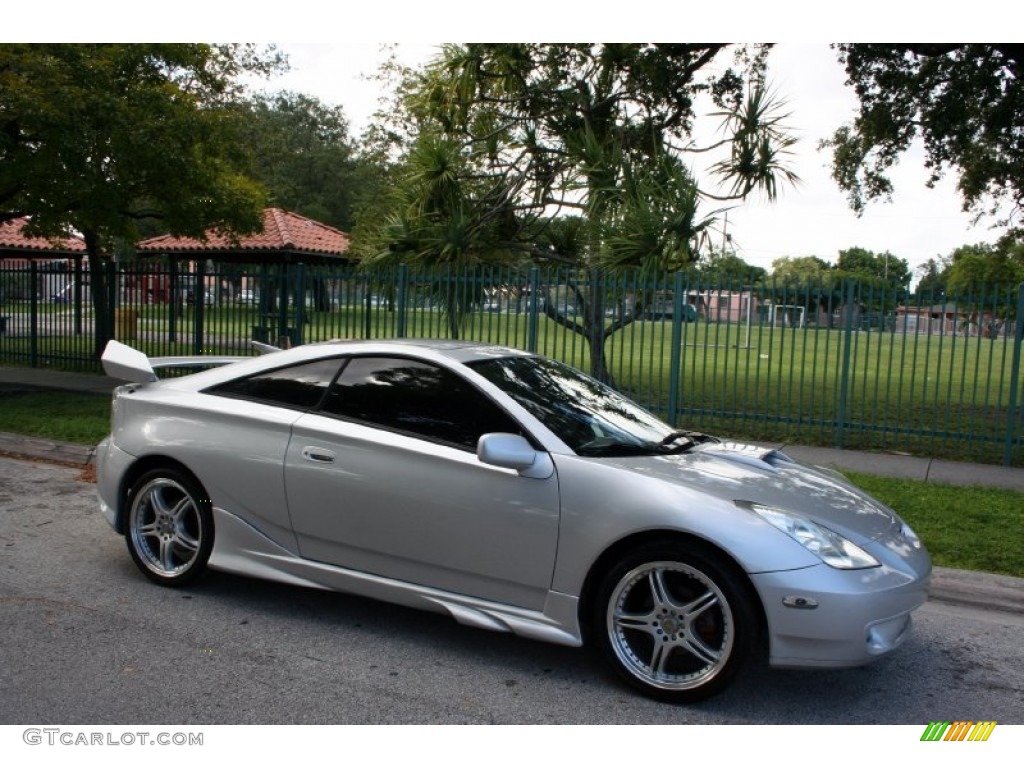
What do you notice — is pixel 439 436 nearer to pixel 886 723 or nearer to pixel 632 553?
pixel 632 553

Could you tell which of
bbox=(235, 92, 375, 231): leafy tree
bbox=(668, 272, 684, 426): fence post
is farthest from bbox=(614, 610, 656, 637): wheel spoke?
bbox=(235, 92, 375, 231): leafy tree

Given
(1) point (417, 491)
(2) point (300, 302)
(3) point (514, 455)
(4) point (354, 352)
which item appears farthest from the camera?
(2) point (300, 302)

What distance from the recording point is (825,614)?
3.65 meters

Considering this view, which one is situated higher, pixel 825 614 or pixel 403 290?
pixel 403 290

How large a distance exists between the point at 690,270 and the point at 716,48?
→ 178 inches

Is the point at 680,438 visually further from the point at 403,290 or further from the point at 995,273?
the point at 995,273

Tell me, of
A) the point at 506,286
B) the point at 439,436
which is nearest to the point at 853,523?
the point at 439,436

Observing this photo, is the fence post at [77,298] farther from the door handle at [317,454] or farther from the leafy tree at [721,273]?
the door handle at [317,454]

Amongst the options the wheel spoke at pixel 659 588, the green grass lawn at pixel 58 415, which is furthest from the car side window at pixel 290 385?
the green grass lawn at pixel 58 415

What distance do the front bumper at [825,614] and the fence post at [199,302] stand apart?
13.3 m

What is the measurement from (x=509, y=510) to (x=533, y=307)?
28.3ft

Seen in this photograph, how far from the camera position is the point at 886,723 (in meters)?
3.83

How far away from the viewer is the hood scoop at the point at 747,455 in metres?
4.58
